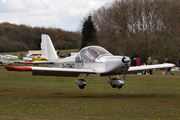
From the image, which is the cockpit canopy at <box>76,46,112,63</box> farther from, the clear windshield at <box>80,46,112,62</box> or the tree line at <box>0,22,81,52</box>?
the tree line at <box>0,22,81,52</box>

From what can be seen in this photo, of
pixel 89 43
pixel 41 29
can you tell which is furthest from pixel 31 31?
pixel 89 43

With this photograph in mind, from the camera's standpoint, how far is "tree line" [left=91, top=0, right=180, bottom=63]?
53719 mm

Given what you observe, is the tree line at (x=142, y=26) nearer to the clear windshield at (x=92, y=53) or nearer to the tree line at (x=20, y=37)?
the clear windshield at (x=92, y=53)

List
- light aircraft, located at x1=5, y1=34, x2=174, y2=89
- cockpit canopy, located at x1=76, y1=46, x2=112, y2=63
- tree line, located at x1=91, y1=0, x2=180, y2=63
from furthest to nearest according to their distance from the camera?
1. tree line, located at x1=91, y1=0, x2=180, y2=63
2. cockpit canopy, located at x1=76, y1=46, x2=112, y2=63
3. light aircraft, located at x1=5, y1=34, x2=174, y2=89

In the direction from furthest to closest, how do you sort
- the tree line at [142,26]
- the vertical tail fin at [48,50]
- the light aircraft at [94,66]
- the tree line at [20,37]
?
the tree line at [20,37]
the tree line at [142,26]
the vertical tail fin at [48,50]
the light aircraft at [94,66]

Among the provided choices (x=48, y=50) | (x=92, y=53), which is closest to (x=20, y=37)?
(x=48, y=50)

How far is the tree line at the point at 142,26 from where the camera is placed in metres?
53.7

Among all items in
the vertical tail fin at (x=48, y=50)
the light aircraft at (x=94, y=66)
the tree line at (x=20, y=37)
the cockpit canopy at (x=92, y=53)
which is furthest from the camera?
the tree line at (x=20, y=37)

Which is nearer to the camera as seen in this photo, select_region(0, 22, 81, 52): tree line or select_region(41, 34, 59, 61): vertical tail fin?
select_region(41, 34, 59, 61): vertical tail fin

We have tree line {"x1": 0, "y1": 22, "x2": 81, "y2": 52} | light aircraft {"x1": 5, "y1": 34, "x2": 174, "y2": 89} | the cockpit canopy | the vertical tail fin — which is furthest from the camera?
tree line {"x1": 0, "y1": 22, "x2": 81, "y2": 52}

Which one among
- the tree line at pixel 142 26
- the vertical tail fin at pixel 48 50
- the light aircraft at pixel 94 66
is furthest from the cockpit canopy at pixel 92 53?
the tree line at pixel 142 26

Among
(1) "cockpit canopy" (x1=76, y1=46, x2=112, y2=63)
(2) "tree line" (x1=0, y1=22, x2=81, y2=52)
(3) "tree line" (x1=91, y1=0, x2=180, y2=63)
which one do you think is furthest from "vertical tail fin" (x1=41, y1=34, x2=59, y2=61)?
(2) "tree line" (x1=0, y1=22, x2=81, y2=52)

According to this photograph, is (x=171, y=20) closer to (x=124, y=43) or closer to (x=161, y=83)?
(x=124, y=43)

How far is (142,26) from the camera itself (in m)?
57.2
